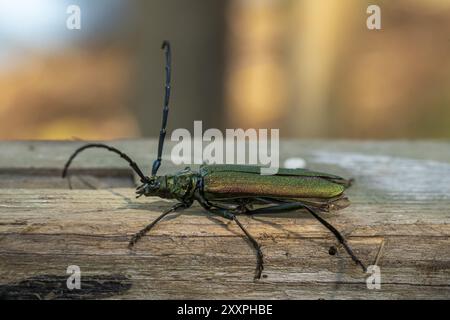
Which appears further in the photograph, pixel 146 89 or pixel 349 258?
pixel 146 89

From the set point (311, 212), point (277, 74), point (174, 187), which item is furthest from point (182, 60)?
point (311, 212)

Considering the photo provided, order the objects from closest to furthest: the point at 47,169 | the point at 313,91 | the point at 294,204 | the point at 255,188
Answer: the point at 294,204 < the point at 255,188 < the point at 47,169 < the point at 313,91

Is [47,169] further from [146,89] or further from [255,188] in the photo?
[146,89]

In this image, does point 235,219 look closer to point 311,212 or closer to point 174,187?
point 311,212

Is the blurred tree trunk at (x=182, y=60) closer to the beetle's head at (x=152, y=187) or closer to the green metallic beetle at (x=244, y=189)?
the green metallic beetle at (x=244, y=189)

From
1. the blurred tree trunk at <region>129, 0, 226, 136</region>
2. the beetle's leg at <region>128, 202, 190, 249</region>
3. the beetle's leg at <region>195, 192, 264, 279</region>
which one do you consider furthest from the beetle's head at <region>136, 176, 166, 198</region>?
the blurred tree trunk at <region>129, 0, 226, 136</region>

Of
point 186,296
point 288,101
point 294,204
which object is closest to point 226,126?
point 288,101

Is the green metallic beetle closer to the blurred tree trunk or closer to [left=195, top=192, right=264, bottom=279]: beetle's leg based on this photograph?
[left=195, top=192, right=264, bottom=279]: beetle's leg
